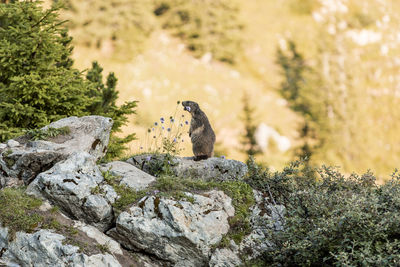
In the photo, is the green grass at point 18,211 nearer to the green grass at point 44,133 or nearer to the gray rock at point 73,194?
the gray rock at point 73,194

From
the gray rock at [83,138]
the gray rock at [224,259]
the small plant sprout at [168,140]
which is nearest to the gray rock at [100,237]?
the gray rock at [224,259]

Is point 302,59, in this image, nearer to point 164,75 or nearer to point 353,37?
point 353,37

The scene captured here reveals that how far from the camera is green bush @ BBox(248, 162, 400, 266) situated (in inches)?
199

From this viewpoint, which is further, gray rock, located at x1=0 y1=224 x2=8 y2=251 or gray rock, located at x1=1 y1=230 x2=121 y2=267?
gray rock, located at x1=0 y1=224 x2=8 y2=251

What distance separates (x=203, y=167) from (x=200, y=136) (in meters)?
0.71

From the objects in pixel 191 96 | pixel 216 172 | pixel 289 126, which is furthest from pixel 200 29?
pixel 216 172

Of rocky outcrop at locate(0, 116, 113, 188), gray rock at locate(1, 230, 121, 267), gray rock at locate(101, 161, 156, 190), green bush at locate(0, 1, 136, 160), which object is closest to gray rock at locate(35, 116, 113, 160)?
rocky outcrop at locate(0, 116, 113, 188)

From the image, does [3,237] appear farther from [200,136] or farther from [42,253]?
[200,136]

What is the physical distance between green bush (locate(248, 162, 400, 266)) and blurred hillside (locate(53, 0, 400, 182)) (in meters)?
19.8

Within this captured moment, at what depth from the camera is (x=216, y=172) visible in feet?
25.3

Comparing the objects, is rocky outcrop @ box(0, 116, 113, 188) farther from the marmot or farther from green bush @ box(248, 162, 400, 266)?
green bush @ box(248, 162, 400, 266)

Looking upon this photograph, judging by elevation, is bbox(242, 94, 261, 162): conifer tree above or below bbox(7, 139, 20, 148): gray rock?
below

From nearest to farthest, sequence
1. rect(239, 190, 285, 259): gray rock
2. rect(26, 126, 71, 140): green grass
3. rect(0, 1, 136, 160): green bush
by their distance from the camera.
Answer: rect(239, 190, 285, 259): gray rock → rect(26, 126, 71, 140): green grass → rect(0, 1, 136, 160): green bush

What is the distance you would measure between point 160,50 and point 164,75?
3.04m
